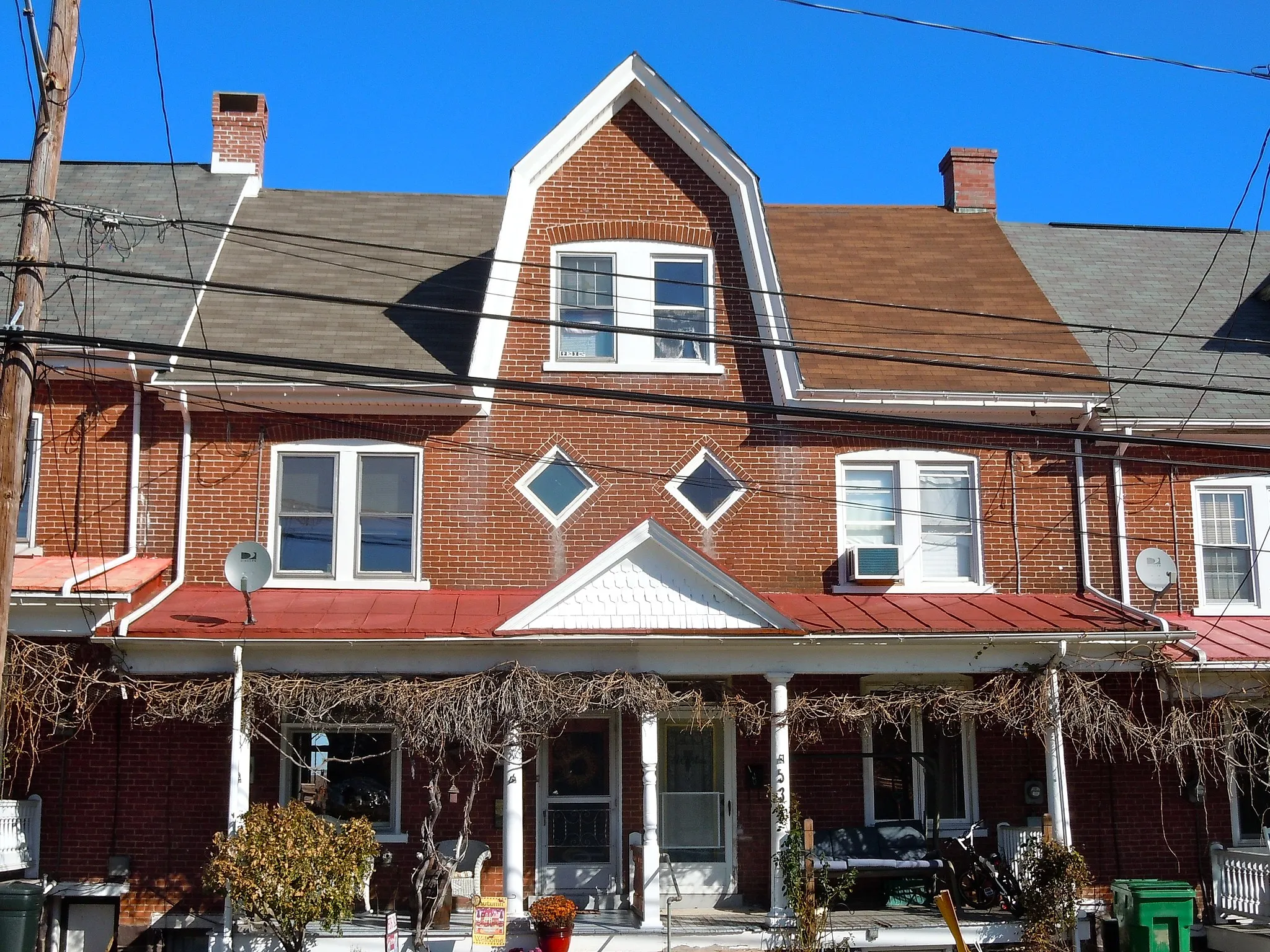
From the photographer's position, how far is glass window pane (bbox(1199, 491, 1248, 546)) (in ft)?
54.5

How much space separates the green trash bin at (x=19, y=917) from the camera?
12.3 meters

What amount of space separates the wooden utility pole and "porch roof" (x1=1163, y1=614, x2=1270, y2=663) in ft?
38.5

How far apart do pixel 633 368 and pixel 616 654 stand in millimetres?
3869

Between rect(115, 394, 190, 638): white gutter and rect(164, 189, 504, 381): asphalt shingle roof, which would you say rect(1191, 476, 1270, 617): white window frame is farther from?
rect(115, 394, 190, 638): white gutter

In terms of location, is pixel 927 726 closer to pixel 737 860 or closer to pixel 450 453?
pixel 737 860

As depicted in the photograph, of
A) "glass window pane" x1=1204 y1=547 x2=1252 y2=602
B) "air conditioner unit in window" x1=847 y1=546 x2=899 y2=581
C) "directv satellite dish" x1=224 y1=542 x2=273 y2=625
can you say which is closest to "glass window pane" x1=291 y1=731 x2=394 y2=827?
"directv satellite dish" x1=224 y1=542 x2=273 y2=625

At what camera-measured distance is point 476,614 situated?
569 inches

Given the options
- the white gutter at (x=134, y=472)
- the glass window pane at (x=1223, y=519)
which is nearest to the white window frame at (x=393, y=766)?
the white gutter at (x=134, y=472)

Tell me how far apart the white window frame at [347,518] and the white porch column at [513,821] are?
2723 millimetres

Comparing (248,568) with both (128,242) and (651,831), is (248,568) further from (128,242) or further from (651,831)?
(128,242)

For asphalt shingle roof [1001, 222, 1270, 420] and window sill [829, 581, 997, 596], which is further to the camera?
asphalt shingle roof [1001, 222, 1270, 420]

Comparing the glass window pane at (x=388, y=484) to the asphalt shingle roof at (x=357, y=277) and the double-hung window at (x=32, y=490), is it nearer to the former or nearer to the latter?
the asphalt shingle roof at (x=357, y=277)

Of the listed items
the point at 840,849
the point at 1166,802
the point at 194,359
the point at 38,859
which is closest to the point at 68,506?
the point at 194,359

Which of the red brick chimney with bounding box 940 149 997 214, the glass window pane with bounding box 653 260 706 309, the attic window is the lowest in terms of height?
the glass window pane with bounding box 653 260 706 309
